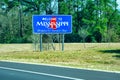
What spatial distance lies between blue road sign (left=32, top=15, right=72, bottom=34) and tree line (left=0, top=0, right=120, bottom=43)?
4557 cm

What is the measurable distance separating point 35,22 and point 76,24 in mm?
54379

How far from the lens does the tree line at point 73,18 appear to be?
84750mm

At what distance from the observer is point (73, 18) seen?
89062 millimetres

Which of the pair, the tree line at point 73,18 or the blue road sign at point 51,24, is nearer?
the blue road sign at point 51,24

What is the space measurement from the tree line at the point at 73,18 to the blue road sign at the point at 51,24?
150 feet

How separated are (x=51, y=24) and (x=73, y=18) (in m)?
53.2

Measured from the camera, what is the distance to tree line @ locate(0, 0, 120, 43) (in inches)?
3337

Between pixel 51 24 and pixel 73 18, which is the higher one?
pixel 73 18

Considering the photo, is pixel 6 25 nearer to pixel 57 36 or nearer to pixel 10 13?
pixel 10 13

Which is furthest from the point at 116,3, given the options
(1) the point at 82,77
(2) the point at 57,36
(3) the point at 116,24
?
(1) the point at 82,77

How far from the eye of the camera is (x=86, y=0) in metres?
88.8

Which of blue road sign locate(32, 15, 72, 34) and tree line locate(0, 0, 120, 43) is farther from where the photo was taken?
tree line locate(0, 0, 120, 43)

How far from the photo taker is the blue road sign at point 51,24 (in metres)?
35.8

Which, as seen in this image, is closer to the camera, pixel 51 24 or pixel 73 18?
pixel 51 24
